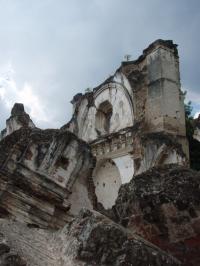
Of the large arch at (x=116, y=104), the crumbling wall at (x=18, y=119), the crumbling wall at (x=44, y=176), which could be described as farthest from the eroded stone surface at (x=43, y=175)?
the large arch at (x=116, y=104)

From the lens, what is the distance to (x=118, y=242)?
2689mm

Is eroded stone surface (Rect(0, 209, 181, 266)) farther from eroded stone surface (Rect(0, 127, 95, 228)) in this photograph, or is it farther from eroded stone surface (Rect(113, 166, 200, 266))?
eroded stone surface (Rect(0, 127, 95, 228))

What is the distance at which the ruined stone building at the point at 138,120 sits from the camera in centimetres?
1263

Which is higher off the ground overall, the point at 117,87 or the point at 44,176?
the point at 117,87

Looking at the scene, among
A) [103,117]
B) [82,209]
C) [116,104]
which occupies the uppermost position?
[103,117]

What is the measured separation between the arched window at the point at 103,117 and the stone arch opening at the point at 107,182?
1.57 meters

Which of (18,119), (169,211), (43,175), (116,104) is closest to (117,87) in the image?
(116,104)

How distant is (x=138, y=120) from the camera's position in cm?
1399

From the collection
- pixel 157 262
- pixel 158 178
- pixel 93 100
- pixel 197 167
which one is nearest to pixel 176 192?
pixel 158 178

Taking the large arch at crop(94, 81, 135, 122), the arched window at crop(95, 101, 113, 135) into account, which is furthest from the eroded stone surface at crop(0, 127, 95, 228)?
the arched window at crop(95, 101, 113, 135)

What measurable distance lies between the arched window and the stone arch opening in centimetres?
157

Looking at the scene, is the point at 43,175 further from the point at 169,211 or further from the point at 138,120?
the point at 138,120

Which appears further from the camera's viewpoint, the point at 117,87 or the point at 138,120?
the point at 117,87

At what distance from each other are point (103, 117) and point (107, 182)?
9.35ft
